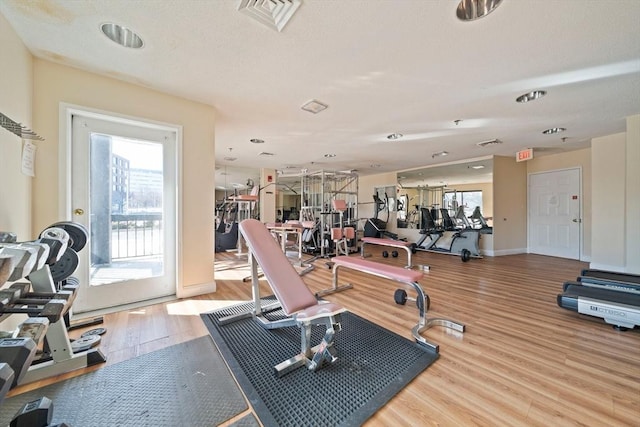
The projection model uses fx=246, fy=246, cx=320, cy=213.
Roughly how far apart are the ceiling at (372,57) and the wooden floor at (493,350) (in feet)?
7.98

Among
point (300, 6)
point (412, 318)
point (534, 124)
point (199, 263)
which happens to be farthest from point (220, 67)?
point (534, 124)

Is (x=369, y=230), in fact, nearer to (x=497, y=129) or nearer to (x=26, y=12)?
(x=497, y=129)

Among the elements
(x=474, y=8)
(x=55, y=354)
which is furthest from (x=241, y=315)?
(x=474, y=8)

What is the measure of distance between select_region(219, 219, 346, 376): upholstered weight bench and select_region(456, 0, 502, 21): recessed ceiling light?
2199mm

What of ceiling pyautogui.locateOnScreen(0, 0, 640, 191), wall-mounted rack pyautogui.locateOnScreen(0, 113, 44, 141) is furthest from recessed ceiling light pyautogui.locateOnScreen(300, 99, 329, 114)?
wall-mounted rack pyautogui.locateOnScreen(0, 113, 44, 141)

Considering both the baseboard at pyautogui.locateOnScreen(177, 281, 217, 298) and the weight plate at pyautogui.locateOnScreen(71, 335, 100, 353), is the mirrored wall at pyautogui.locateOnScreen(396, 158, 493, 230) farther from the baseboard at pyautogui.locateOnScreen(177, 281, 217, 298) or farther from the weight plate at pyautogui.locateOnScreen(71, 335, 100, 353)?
the weight plate at pyautogui.locateOnScreen(71, 335, 100, 353)

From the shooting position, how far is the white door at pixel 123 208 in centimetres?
251

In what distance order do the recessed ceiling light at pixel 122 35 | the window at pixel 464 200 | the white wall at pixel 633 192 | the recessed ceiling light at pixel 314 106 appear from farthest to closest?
the window at pixel 464 200
the white wall at pixel 633 192
the recessed ceiling light at pixel 314 106
the recessed ceiling light at pixel 122 35

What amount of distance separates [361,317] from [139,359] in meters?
1.91

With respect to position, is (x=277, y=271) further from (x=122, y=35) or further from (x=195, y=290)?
(x=122, y=35)

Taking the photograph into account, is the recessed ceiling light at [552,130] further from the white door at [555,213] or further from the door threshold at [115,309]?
the door threshold at [115,309]

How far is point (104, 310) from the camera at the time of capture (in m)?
2.59

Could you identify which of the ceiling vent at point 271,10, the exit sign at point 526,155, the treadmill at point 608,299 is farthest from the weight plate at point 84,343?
the exit sign at point 526,155

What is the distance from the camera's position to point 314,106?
3.21 metres
